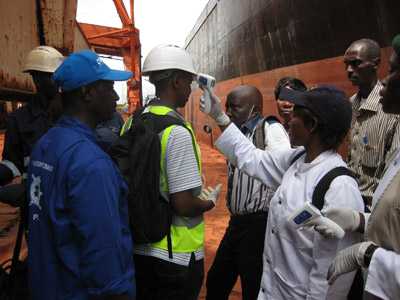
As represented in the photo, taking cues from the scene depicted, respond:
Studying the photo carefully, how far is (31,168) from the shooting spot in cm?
151

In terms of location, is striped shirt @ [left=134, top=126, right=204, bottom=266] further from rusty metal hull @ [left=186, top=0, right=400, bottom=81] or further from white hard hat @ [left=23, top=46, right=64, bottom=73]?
rusty metal hull @ [left=186, top=0, right=400, bottom=81]

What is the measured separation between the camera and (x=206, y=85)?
2137 millimetres

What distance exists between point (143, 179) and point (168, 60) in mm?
634

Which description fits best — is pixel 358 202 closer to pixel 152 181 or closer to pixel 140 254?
pixel 152 181

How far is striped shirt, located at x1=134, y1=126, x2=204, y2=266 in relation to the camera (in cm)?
176

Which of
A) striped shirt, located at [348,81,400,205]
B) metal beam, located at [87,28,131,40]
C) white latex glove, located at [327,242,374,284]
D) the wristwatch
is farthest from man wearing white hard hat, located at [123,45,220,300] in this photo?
metal beam, located at [87,28,131,40]

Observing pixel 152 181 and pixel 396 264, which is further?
pixel 152 181

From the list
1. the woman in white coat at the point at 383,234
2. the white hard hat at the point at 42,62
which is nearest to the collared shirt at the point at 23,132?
the white hard hat at the point at 42,62

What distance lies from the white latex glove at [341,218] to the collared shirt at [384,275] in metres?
0.21

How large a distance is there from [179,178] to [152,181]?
0.13 m

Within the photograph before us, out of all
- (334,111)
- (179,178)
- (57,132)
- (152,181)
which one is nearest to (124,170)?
(152,181)

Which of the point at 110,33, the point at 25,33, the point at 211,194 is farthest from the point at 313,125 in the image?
the point at 110,33

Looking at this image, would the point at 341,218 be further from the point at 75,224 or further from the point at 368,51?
the point at 368,51

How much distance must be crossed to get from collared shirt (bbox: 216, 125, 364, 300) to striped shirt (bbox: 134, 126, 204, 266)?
41 cm
